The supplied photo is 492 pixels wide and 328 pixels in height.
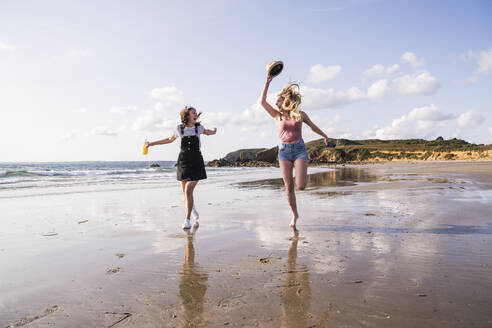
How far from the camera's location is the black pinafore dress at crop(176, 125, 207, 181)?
18.5ft

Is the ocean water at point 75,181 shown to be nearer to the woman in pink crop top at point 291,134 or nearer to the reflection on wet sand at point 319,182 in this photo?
the reflection on wet sand at point 319,182

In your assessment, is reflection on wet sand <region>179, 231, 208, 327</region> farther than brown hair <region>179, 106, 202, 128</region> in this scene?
No

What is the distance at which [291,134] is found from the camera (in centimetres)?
512

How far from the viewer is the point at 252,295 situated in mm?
2459

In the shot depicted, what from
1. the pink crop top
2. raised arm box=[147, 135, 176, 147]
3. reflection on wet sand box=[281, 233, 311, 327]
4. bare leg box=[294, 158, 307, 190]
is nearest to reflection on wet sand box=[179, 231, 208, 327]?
reflection on wet sand box=[281, 233, 311, 327]

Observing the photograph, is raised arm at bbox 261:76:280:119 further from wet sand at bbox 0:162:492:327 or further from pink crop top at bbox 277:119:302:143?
wet sand at bbox 0:162:492:327

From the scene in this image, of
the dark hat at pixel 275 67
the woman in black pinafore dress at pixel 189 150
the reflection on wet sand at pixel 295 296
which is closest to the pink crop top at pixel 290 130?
the dark hat at pixel 275 67

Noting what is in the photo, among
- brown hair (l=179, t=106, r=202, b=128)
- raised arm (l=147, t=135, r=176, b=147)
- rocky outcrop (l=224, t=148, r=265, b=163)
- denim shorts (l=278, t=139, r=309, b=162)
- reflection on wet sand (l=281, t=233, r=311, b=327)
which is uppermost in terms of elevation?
rocky outcrop (l=224, t=148, r=265, b=163)

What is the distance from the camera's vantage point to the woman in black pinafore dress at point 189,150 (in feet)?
18.4

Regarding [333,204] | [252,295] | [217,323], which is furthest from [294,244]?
[333,204]

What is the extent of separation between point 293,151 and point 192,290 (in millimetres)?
3061

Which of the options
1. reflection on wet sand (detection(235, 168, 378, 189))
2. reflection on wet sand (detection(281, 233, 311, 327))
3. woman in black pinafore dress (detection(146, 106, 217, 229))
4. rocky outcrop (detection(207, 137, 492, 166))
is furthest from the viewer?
rocky outcrop (detection(207, 137, 492, 166))

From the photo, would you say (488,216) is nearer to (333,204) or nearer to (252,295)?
(333,204)

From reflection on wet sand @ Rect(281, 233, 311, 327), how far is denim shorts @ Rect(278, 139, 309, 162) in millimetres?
2149
